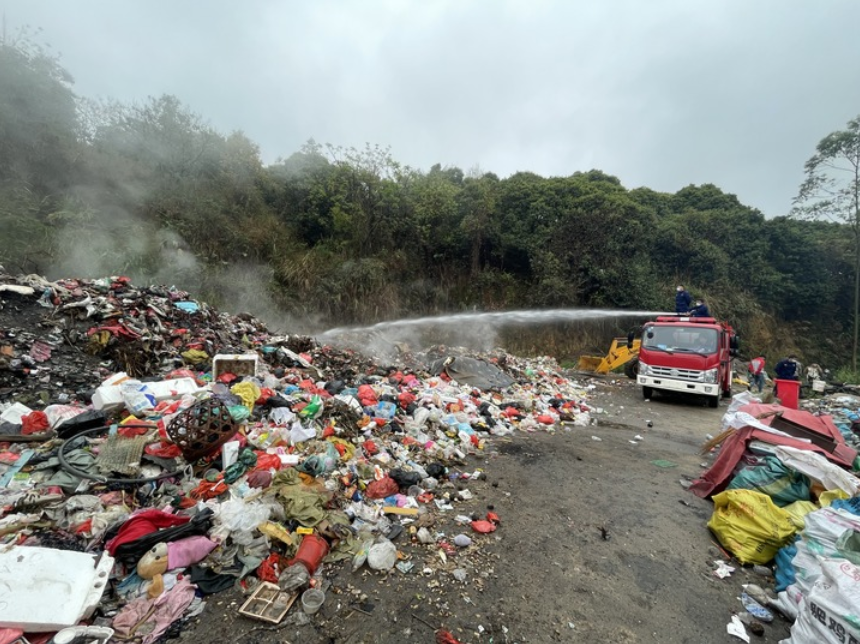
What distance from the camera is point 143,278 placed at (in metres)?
10.4

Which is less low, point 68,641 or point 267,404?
point 267,404

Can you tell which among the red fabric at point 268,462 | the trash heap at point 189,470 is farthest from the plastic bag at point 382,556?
the red fabric at point 268,462

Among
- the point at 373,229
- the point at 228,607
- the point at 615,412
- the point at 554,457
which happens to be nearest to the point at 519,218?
the point at 373,229

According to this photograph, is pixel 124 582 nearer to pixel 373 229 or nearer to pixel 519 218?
pixel 373 229

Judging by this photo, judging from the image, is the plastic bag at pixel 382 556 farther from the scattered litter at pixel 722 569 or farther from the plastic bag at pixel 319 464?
the scattered litter at pixel 722 569

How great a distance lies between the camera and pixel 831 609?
1.84 m

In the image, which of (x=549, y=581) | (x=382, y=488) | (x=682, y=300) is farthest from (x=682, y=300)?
(x=382, y=488)

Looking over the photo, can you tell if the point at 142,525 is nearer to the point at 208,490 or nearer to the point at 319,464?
the point at 208,490

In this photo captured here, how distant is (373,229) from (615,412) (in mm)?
11562

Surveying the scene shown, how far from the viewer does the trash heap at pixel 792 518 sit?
193 centimetres

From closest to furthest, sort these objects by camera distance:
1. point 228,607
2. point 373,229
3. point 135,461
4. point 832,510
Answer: point 228,607 < point 832,510 < point 135,461 < point 373,229

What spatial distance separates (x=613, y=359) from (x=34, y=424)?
12148 millimetres

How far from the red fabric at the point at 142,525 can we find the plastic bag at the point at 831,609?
3758mm

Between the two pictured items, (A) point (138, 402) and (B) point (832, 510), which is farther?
(A) point (138, 402)
